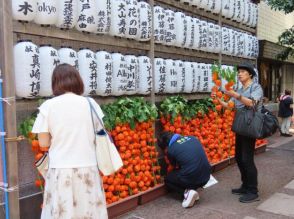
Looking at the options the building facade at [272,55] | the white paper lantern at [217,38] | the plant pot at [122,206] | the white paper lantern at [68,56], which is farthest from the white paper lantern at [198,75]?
the building facade at [272,55]

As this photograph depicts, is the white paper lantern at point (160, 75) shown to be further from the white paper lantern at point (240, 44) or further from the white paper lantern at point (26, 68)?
the white paper lantern at point (240, 44)

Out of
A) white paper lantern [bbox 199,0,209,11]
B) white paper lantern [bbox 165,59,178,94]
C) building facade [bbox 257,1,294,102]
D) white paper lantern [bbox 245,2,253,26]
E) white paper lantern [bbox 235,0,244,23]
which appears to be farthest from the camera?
building facade [bbox 257,1,294,102]

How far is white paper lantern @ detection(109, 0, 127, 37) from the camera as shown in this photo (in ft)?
18.0

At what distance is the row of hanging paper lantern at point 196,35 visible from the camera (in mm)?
6586

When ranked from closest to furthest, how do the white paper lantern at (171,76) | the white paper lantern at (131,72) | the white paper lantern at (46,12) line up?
the white paper lantern at (46,12), the white paper lantern at (131,72), the white paper lantern at (171,76)

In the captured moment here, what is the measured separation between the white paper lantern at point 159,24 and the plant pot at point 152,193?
99.9 inches

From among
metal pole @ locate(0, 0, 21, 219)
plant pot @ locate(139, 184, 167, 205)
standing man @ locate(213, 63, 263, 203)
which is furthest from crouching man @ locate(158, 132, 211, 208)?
metal pole @ locate(0, 0, 21, 219)

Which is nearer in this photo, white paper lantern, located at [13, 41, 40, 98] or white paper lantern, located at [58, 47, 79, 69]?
white paper lantern, located at [13, 41, 40, 98]

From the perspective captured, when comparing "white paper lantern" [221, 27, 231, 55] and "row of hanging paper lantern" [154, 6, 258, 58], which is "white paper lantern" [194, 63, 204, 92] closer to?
"row of hanging paper lantern" [154, 6, 258, 58]

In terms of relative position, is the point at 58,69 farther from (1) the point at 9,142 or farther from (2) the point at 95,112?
(1) the point at 9,142

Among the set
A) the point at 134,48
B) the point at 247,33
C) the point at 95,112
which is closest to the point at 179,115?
the point at 134,48

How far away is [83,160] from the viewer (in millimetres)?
3434

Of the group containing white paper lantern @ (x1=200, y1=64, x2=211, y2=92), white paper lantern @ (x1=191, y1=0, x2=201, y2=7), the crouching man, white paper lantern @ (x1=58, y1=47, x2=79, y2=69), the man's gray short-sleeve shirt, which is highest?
white paper lantern @ (x1=191, y1=0, x2=201, y2=7)

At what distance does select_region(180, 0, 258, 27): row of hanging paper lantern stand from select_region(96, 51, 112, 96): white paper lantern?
284cm
